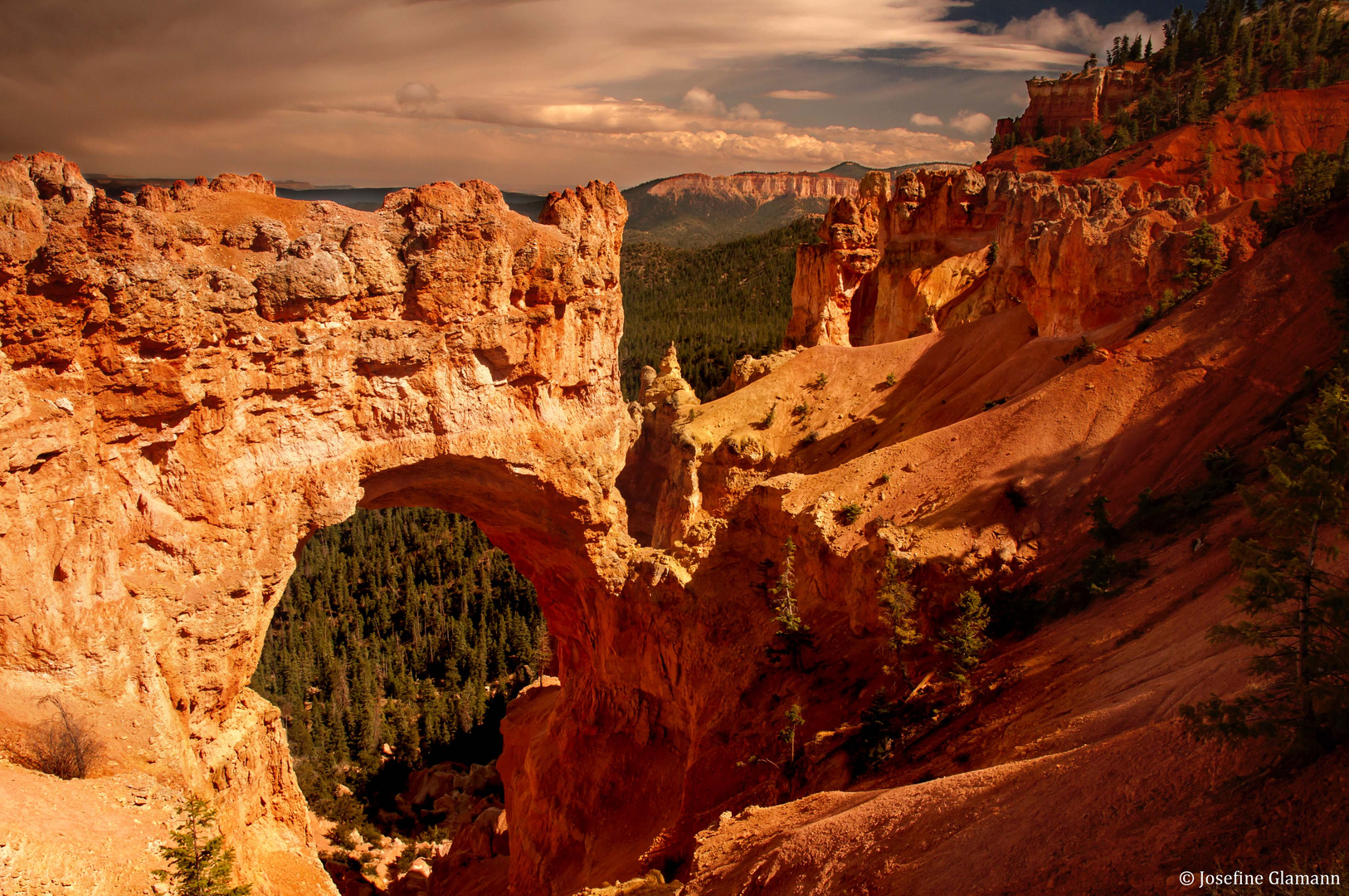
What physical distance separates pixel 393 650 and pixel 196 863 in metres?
40.0

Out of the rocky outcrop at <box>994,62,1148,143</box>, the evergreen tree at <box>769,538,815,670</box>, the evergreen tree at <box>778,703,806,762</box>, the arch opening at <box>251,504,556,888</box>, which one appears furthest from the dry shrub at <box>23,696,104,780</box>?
the rocky outcrop at <box>994,62,1148,143</box>

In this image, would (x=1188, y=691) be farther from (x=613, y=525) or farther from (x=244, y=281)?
(x=244, y=281)

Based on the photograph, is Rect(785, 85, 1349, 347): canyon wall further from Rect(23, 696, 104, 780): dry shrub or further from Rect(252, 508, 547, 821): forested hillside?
Rect(23, 696, 104, 780): dry shrub

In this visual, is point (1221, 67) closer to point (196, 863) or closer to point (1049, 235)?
point (1049, 235)

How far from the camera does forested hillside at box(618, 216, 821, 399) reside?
276 feet

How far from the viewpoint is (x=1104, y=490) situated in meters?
22.1

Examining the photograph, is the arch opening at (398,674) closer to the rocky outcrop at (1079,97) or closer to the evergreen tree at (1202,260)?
the evergreen tree at (1202,260)

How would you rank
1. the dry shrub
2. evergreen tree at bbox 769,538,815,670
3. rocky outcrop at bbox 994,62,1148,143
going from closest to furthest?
the dry shrub
evergreen tree at bbox 769,538,815,670
rocky outcrop at bbox 994,62,1148,143

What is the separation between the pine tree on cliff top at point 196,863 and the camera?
11070mm

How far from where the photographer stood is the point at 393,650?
49.5 metres

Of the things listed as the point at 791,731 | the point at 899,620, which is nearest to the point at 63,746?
the point at 791,731

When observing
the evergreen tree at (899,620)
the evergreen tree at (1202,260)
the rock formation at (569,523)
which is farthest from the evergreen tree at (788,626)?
the evergreen tree at (1202,260)

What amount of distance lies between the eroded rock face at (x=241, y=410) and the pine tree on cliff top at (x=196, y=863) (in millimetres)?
2075

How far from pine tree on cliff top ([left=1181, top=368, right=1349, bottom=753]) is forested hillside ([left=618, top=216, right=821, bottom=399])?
57850 millimetres
